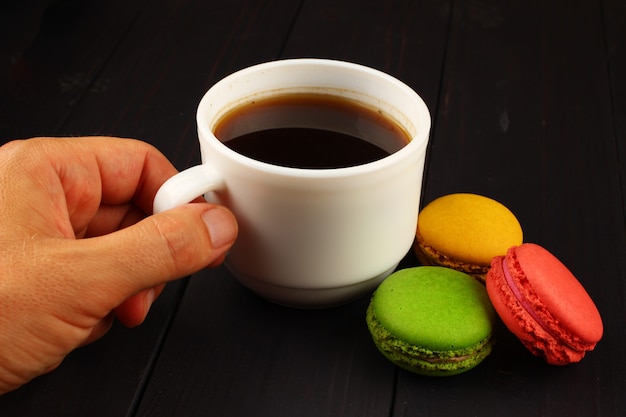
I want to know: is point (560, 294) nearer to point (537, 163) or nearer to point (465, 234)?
point (465, 234)

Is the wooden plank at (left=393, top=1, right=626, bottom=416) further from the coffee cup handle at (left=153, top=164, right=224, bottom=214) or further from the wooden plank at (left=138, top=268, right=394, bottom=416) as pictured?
the coffee cup handle at (left=153, top=164, right=224, bottom=214)

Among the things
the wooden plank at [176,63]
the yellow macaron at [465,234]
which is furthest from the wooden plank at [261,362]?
the wooden plank at [176,63]

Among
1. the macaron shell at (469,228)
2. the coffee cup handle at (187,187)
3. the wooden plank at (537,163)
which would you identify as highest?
the coffee cup handle at (187,187)

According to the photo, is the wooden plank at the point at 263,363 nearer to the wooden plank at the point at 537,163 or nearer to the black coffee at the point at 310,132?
the wooden plank at the point at 537,163

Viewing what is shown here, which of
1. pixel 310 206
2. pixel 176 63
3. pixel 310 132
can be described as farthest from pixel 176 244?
pixel 176 63

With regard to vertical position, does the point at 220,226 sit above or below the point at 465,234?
above

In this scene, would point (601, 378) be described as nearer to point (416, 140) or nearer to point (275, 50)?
point (416, 140)
